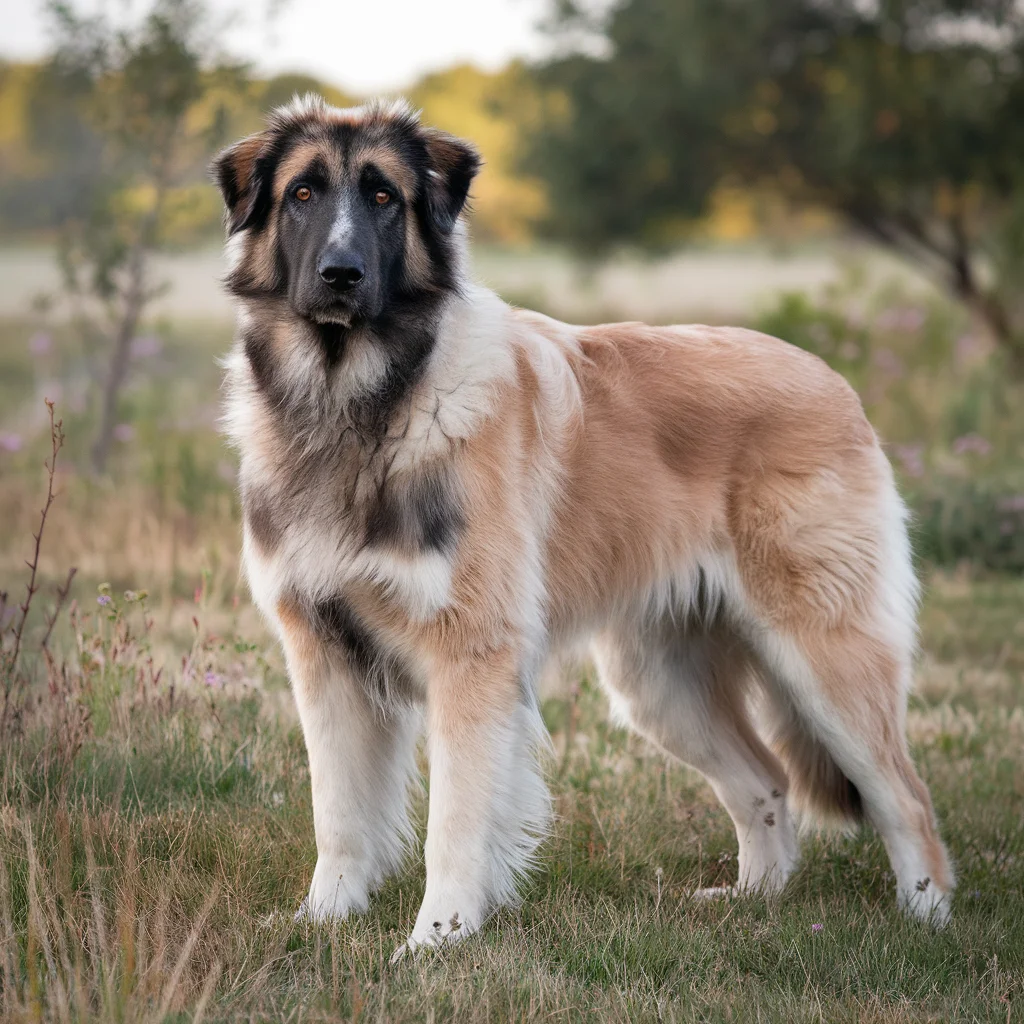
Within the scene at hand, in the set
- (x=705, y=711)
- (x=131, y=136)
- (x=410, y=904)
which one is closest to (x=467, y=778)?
(x=410, y=904)

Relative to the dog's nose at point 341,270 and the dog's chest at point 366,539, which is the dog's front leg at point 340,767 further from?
the dog's nose at point 341,270

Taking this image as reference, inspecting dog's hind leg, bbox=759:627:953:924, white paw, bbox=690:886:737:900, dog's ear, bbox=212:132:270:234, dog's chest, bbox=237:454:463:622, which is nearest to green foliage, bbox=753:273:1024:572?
dog's hind leg, bbox=759:627:953:924

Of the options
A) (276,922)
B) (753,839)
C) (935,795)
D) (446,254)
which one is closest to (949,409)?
(935,795)

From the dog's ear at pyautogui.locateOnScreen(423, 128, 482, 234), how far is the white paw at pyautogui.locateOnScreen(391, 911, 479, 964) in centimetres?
196

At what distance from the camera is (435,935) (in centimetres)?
330

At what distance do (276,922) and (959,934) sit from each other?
6.28ft

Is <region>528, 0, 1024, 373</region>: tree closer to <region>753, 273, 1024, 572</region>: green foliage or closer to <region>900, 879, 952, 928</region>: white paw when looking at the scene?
<region>753, 273, 1024, 572</region>: green foliage

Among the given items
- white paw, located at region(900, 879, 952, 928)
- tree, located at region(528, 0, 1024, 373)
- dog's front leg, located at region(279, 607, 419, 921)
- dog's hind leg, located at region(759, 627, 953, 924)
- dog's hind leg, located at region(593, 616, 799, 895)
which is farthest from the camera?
tree, located at region(528, 0, 1024, 373)

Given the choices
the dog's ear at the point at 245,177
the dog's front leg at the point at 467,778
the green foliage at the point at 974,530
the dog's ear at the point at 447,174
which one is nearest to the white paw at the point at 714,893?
the dog's front leg at the point at 467,778

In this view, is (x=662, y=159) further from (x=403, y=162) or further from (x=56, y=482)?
(x=403, y=162)

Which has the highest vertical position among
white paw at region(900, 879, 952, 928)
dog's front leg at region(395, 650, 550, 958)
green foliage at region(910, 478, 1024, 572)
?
dog's front leg at region(395, 650, 550, 958)

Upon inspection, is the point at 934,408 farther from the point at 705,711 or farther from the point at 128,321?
the point at 705,711

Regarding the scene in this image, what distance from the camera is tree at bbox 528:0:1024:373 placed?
13.3 meters

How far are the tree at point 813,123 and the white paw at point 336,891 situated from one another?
1115 centimetres
